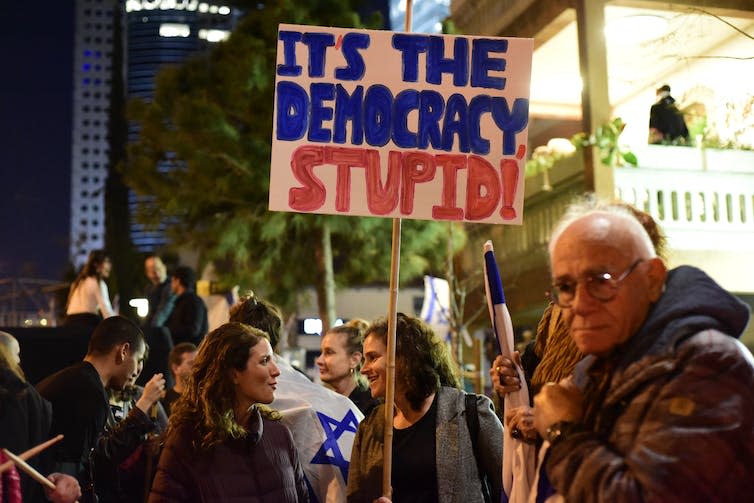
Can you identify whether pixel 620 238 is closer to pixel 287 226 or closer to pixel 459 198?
pixel 459 198

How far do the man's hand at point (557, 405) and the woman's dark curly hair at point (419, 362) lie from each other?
2.00 meters

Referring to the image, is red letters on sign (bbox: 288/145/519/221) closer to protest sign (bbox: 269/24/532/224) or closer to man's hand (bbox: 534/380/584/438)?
protest sign (bbox: 269/24/532/224)

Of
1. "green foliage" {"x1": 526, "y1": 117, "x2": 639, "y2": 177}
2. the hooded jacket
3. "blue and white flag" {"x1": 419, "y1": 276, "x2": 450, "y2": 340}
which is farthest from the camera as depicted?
"blue and white flag" {"x1": 419, "y1": 276, "x2": 450, "y2": 340}

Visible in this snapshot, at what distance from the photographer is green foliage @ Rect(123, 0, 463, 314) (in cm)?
2319

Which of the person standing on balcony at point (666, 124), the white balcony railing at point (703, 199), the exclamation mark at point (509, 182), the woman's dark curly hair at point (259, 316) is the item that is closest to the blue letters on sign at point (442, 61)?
the exclamation mark at point (509, 182)

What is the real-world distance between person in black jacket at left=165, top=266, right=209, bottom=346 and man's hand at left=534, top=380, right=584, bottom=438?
30.1 feet

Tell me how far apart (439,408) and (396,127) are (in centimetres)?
135

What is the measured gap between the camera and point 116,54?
53719 mm

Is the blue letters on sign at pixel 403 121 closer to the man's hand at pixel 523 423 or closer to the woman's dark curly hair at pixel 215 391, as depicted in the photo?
the woman's dark curly hair at pixel 215 391

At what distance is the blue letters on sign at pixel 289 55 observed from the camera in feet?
15.2

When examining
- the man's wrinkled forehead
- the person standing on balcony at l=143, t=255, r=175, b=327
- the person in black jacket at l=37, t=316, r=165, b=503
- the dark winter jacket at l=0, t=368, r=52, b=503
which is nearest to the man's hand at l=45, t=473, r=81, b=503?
the dark winter jacket at l=0, t=368, r=52, b=503

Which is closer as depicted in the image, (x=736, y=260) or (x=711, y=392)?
(x=711, y=392)

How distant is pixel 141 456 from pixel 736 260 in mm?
10596

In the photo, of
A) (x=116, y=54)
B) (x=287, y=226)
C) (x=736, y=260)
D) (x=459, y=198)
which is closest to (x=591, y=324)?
(x=459, y=198)
